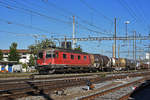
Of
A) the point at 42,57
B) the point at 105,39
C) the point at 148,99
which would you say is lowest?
the point at 148,99

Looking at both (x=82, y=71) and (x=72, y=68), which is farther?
(x=82, y=71)

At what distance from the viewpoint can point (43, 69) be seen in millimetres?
27250

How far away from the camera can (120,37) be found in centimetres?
5091

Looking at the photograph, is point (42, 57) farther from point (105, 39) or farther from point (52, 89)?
point (105, 39)

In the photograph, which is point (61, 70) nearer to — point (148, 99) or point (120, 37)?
point (148, 99)

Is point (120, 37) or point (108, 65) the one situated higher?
point (120, 37)

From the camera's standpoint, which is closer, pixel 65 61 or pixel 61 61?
pixel 61 61

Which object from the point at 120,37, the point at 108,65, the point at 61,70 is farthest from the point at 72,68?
the point at 120,37

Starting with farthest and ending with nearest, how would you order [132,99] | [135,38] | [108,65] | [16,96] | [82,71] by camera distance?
[135,38] < [108,65] < [82,71] < [132,99] < [16,96]

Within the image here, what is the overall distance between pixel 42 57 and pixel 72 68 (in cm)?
524

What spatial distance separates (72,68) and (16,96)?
20730mm

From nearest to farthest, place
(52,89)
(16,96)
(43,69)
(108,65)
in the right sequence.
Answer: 1. (16,96)
2. (52,89)
3. (43,69)
4. (108,65)

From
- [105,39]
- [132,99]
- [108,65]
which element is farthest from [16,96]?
[105,39]

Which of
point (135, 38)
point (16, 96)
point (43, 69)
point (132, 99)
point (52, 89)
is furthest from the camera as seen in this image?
point (135, 38)
